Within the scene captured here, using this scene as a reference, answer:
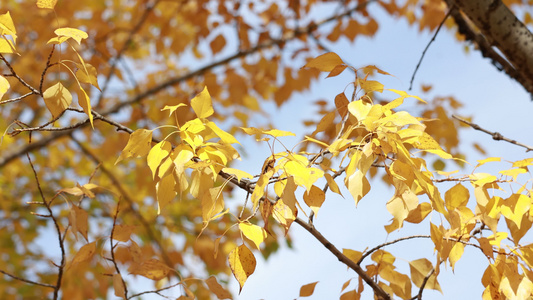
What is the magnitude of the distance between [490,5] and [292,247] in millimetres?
2381

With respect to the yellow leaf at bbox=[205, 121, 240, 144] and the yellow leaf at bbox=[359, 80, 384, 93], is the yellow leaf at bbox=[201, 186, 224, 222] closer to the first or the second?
the yellow leaf at bbox=[205, 121, 240, 144]

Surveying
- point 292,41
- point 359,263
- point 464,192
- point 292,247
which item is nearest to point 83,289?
point 292,247

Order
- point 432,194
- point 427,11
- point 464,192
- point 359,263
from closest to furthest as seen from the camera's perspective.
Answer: point 432,194 < point 464,192 < point 359,263 < point 427,11

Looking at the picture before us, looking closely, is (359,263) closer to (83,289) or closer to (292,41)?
(292,41)

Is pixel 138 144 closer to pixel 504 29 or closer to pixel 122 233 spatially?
pixel 122 233

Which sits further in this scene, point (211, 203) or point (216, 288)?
point (216, 288)

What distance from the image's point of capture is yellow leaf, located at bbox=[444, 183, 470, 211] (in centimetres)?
74

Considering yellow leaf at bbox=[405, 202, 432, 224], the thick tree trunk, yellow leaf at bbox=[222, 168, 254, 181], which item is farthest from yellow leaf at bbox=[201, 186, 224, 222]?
the thick tree trunk

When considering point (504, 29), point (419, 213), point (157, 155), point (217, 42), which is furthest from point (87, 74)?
point (217, 42)

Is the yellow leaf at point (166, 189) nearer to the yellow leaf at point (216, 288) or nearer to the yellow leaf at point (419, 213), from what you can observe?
the yellow leaf at point (216, 288)

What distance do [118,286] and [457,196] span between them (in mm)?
600

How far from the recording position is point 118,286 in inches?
33.1

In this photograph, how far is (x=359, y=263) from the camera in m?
0.84

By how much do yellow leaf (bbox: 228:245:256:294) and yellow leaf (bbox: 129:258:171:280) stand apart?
0.24 metres
